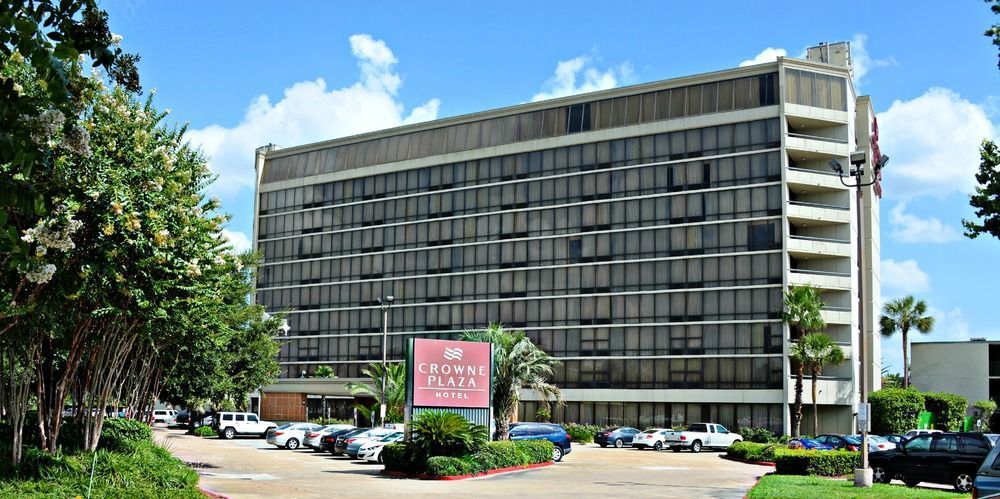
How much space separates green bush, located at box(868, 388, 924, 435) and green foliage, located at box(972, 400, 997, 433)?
12152 mm

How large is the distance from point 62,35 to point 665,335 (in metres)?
66.6

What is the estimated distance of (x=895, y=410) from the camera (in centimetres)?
6500

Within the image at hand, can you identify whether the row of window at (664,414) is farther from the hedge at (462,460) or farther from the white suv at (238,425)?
the hedge at (462,460)

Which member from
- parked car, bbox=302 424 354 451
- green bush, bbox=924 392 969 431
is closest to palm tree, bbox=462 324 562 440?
parked car, bbox=302 424 354 451

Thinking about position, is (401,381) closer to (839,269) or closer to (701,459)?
(701,459)

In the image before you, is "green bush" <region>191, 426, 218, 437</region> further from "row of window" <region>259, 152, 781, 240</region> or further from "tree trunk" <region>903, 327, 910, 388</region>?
"tree trunk" <region>903, 327, 910, 388</region>

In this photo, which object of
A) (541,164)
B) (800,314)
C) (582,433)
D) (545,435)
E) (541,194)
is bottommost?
(582,433)

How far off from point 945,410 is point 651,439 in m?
27.4

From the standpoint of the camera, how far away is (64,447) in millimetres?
23000

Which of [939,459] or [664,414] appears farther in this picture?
[664,414]

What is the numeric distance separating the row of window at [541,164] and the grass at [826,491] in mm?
45086

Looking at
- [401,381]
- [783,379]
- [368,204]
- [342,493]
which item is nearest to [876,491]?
[342,493]

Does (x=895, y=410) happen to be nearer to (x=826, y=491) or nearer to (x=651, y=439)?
(x=651, y=439)

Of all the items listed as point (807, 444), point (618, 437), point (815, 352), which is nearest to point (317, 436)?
point (618, 437)
